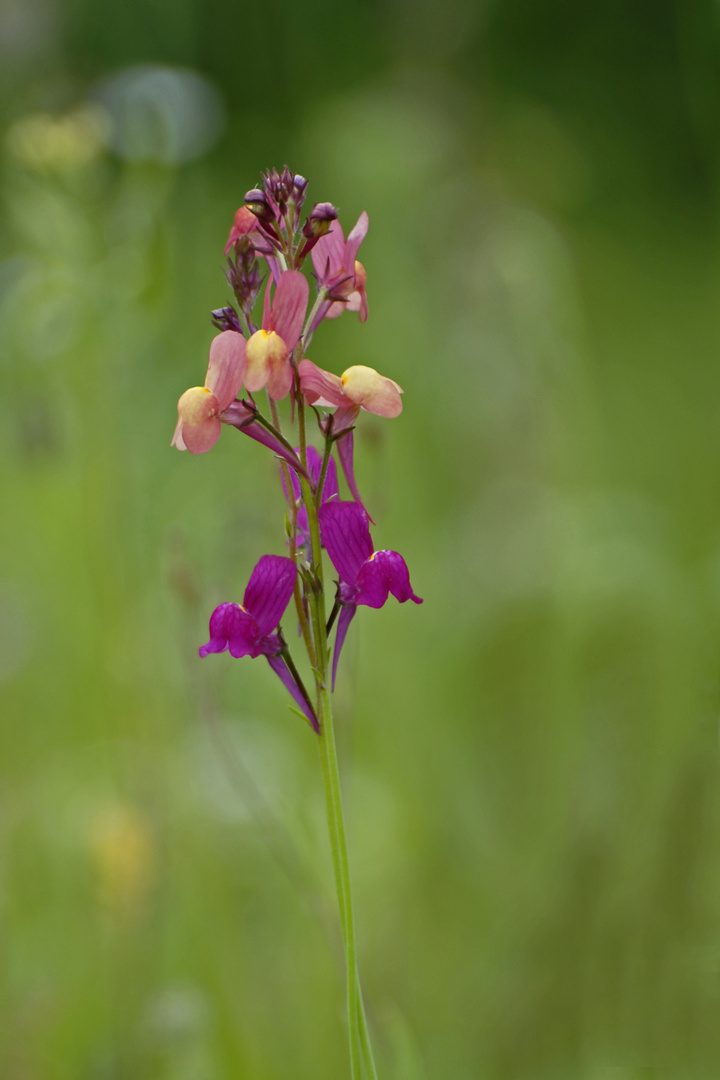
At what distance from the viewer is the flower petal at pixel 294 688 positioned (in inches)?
12.3

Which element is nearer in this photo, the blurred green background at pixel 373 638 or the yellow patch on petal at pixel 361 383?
the yellow patch on petal at pixel 361 383

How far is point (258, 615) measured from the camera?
33 cm

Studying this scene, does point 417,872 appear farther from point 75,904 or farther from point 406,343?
point 406,343

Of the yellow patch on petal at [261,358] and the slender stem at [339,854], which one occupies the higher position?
the yellow patch on petal at [261,358]

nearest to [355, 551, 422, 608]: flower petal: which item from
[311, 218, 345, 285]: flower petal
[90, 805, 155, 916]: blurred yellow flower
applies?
[311, 218, 345, 285]: flower petal

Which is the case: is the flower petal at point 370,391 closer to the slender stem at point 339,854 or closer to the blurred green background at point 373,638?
the slender stem at point 339,854

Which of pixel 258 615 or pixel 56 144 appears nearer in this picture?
pixel 258 615

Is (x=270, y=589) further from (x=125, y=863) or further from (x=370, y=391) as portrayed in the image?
(x=125, y=863)

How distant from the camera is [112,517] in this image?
0.84 metres

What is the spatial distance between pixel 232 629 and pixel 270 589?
0.02 metres

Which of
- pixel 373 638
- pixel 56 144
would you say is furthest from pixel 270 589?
pixel 373 638

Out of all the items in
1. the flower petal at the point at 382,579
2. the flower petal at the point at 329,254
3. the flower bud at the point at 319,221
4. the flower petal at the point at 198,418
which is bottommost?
the flower petal at the point at 382,579

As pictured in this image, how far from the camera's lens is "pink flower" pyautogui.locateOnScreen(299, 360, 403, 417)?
0.99 ft

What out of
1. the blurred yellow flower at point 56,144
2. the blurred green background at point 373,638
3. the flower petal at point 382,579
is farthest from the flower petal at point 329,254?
the blurred yellow flower at point 56,144
